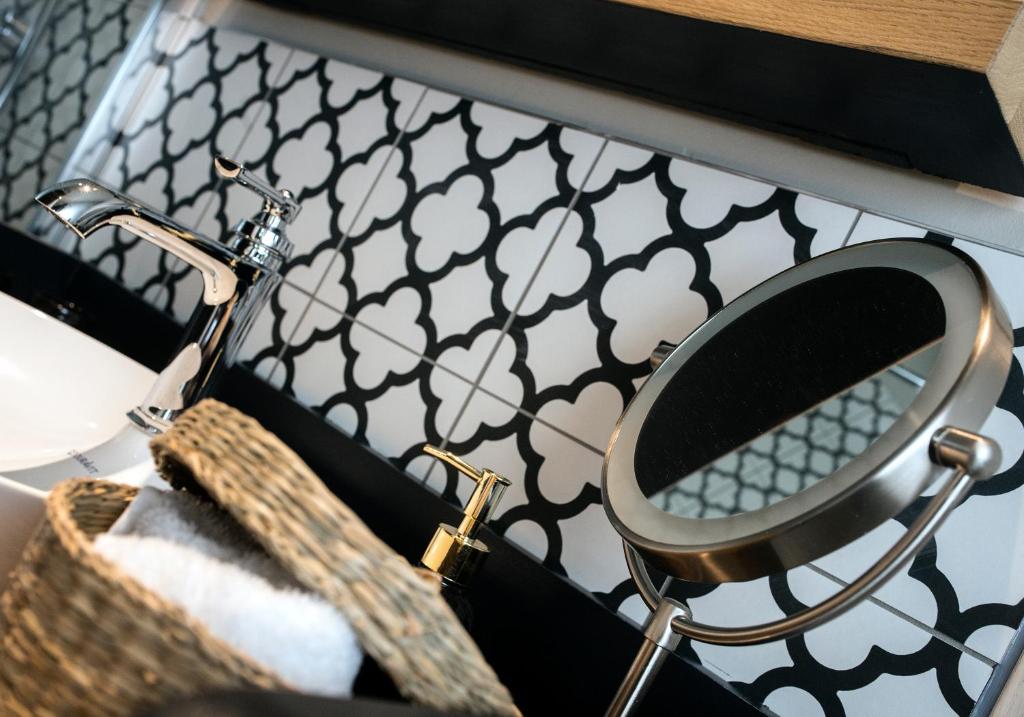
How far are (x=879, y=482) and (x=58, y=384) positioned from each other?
824mm

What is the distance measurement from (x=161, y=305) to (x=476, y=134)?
0.49 meters

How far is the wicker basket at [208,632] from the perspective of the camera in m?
0.29

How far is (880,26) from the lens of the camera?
1.64 feet

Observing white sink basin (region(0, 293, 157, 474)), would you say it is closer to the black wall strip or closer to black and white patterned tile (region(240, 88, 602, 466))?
black and white patterned tile (region(240, 88, 602, 466))

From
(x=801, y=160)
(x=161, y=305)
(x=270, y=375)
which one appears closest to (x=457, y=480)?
(x=270, y=375)

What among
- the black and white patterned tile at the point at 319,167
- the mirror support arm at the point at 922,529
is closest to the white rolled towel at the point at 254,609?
the mirror support arm at the point at 922,529

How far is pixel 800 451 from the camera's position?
496 millimetres

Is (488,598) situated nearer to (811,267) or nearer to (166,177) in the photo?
(811,267)

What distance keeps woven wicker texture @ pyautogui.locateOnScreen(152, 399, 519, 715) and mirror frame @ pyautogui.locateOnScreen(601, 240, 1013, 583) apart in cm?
17

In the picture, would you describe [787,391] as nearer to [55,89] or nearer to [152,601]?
[152,601]

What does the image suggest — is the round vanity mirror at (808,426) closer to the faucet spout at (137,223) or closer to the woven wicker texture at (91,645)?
the woven wicker texture at (91,645)

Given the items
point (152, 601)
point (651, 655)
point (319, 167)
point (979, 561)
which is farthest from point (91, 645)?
point (319, 167)

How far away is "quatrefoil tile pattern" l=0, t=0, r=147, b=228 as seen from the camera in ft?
4.19

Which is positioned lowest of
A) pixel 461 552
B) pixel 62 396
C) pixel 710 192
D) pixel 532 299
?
pixel 62 396
